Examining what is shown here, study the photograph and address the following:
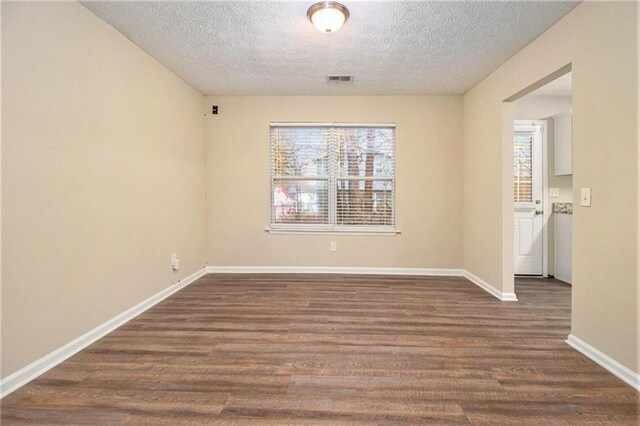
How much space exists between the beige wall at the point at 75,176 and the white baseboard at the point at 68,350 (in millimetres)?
48

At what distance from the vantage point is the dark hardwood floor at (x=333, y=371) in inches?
63.2

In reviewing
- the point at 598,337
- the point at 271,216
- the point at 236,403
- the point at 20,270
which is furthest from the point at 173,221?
the point at 598,337

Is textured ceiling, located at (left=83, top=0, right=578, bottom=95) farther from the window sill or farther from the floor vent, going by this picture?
the window sill

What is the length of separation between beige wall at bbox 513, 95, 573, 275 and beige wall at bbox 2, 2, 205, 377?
4.58 metres

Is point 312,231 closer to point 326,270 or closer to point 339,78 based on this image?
point 326,270

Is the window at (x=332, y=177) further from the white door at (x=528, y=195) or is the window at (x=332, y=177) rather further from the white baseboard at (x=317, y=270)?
the white door at (x=528, y=195)

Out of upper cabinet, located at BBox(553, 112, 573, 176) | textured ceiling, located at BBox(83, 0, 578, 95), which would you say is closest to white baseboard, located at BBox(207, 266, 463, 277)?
upper cabinet, located at BBox(553, 112, 573, 176)

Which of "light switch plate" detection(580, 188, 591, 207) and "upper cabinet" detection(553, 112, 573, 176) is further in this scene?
"upper cabinet" detection(553, 112, 573, 176)

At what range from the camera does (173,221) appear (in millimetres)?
3580

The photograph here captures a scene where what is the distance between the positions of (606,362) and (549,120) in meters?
3.42

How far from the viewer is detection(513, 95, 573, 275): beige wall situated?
4.23 metres

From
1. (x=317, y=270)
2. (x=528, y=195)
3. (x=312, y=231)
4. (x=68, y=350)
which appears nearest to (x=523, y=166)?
(x=528, y=195)

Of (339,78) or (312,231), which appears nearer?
(339,78)

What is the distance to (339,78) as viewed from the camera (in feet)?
12.1
